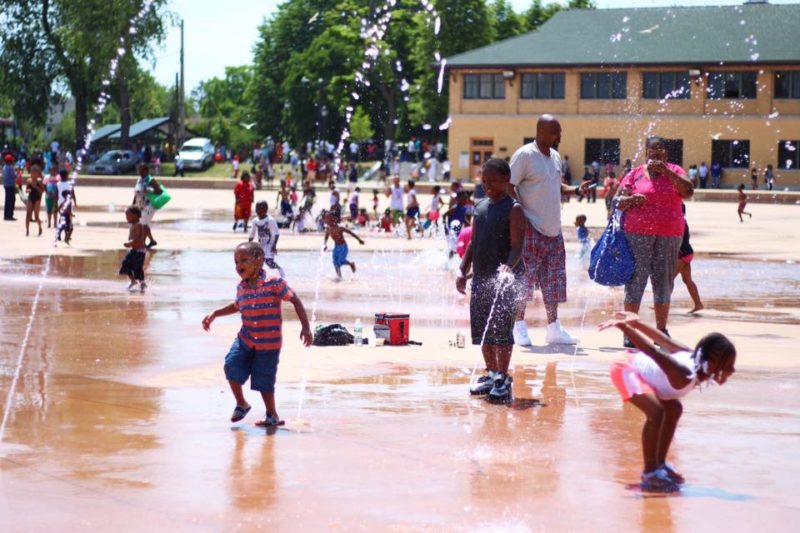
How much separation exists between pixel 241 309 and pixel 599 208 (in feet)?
121

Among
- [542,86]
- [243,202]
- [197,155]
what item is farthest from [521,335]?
[197,155]

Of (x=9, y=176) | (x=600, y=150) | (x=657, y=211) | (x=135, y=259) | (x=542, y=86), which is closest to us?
(x=657, y=211)

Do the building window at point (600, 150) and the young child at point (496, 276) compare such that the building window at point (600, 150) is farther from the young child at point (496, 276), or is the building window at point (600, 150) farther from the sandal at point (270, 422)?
the sandal at point (270, 422)

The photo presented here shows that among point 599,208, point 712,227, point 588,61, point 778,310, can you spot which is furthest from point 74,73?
point 778,310

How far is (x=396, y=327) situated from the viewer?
12031mm

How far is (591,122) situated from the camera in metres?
66.2

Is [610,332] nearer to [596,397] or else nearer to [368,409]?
[596,397]

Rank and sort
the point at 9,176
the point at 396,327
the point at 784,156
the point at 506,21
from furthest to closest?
1. the point at 506,21
2. the point at 784,156
3. the point at 9,176
4. the point at 396,327

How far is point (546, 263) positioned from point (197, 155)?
6313 centimetres

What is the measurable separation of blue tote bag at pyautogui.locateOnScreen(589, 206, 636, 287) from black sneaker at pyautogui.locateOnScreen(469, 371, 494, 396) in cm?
198

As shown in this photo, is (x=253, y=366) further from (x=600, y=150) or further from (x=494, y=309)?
(x=600, y=150)

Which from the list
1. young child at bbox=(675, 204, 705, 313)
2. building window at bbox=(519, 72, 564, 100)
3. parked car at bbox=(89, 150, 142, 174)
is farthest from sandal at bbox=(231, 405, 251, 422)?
parked car at bbox=(89, 150, 142, 174)

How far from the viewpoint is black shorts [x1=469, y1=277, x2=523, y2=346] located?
9297 mm

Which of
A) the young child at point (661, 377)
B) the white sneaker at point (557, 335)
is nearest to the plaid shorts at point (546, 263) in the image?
the white sneaker at point (557, 335)
